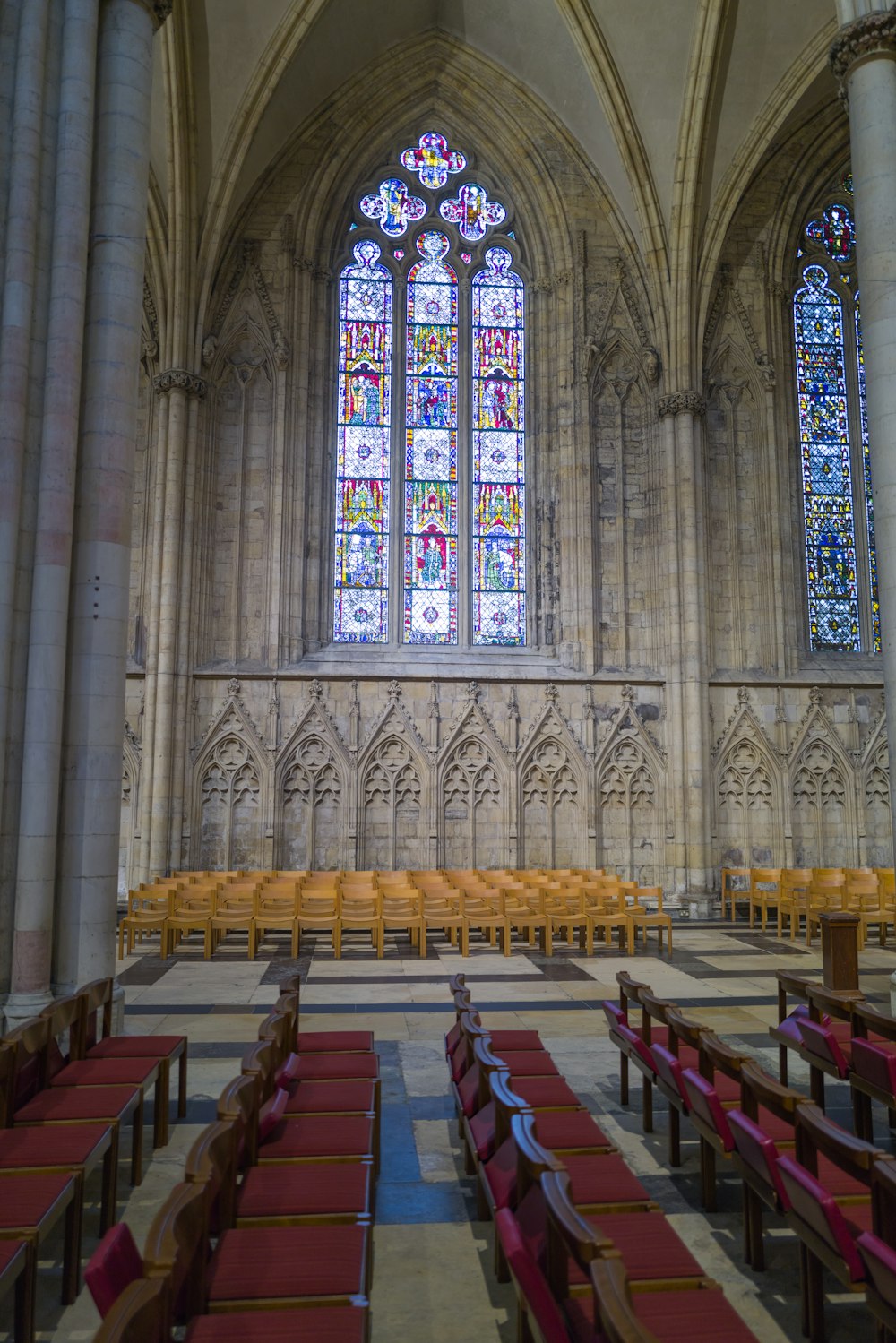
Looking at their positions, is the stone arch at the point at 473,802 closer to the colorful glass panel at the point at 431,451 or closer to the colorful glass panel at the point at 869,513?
the colorful glass panel at the point at 431,451

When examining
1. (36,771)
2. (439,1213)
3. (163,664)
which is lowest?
(439,1213)

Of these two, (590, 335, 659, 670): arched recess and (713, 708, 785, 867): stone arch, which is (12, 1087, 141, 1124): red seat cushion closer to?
(590, 335, 659, 670): arched recess

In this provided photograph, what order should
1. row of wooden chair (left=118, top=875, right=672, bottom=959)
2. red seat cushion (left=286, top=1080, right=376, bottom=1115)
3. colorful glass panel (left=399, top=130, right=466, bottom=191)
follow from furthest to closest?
colorful glass panel (left=399, top=130, right=466, bottom=191) → row of wooden chair (left=118, top=875, right=672, bottom=959) → red seat cushion (left=286, top=1080, right=376, bottom=1115)

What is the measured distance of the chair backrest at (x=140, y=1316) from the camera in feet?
6.89

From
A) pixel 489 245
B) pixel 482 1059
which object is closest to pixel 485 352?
pixel 489 245

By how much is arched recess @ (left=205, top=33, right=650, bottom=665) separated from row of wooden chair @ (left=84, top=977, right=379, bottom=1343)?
49.2 feet

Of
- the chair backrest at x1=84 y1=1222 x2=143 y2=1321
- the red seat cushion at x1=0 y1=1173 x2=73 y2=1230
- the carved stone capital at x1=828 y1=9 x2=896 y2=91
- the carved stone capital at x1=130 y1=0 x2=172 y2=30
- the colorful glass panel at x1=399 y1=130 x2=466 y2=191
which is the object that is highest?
the colorful glass panel at x1=399 y1=130 x2=466 y2=191

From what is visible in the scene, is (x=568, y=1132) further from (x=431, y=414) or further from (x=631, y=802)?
(x=431, y=414)

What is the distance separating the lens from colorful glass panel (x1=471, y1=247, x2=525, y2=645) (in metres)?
20.1

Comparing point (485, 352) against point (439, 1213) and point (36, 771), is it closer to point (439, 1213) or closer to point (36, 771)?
point (36, 771)

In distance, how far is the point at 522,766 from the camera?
62.4 ft

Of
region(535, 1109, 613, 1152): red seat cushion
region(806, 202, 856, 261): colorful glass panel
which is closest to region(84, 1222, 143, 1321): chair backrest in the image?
region(535, 1109, 613, 1152): red seat cushion

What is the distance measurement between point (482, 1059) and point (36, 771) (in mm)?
4451

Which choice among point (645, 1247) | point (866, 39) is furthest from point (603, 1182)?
point (866, 39)
